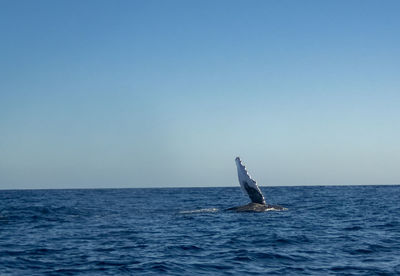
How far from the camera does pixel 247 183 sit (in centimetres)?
3844

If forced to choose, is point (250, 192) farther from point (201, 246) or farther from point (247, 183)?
point (201, 246)

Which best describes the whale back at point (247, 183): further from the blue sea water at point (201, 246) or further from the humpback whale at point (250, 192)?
the blue sea water at point (201, 246)

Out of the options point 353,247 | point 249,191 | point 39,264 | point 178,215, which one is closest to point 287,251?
point 353,247

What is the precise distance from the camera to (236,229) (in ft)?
86.7

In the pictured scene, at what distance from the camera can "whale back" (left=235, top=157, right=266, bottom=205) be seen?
125 feet

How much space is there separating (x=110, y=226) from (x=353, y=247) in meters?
14.1

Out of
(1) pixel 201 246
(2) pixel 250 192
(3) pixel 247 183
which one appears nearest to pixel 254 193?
(2) pixel 250 192

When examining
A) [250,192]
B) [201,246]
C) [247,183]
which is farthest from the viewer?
[250,192]

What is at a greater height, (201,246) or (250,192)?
(250,192)

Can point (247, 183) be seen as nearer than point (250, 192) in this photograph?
Yes

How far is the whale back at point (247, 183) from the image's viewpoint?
3825 cm

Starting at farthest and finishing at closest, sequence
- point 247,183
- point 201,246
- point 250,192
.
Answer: point 250,192 → point 247,183 → point 201,246

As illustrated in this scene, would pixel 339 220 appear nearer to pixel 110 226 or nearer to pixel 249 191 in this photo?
pixel 249 191

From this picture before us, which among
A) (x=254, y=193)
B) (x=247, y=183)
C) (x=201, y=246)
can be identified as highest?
(x=247, y=183)
